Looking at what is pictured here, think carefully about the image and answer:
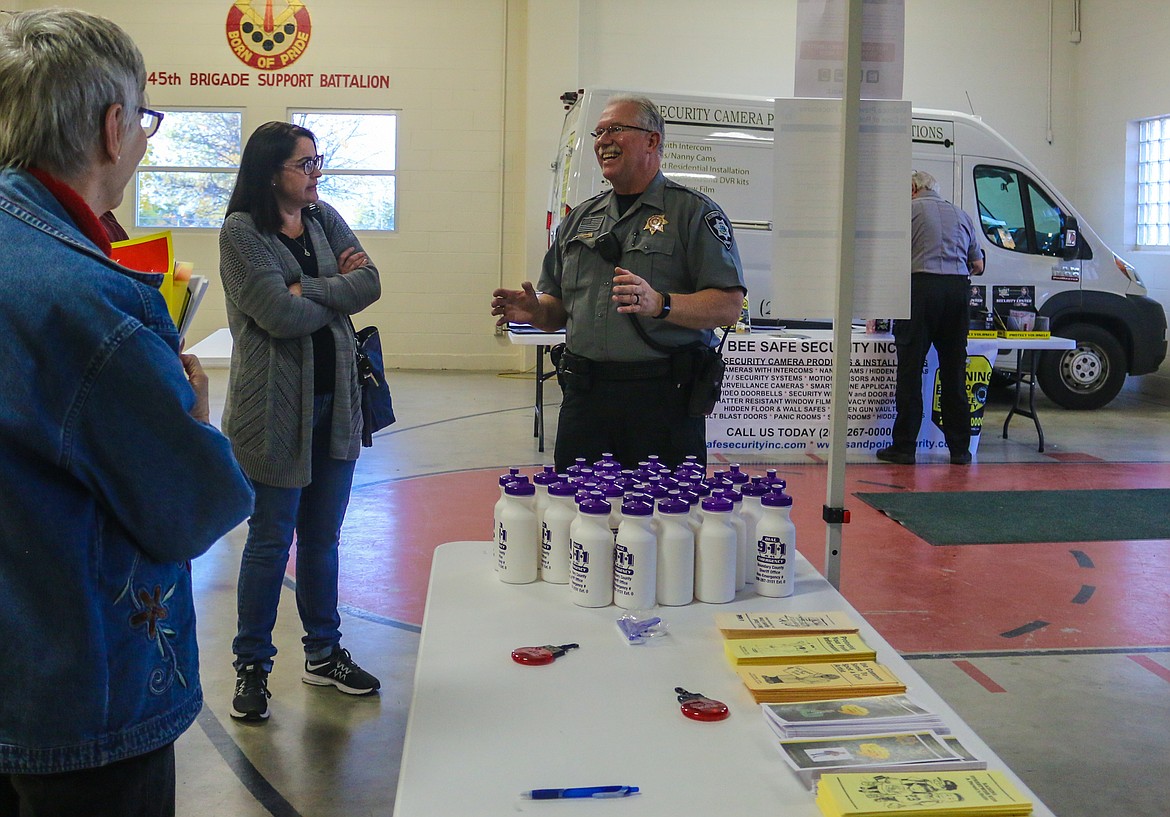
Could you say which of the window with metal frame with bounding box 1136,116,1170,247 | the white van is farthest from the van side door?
the window with metal frame with bounding box 1136,116,1170,247

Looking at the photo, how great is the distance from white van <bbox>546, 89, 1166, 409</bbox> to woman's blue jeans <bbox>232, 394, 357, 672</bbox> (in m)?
5.29

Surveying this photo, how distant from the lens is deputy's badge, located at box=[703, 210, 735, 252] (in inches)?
116

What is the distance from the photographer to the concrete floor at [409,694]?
9.05ft

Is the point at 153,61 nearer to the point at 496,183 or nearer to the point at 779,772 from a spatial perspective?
the point at 496,183

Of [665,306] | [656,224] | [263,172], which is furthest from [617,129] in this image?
[263,172]

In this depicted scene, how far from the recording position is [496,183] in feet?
38.5

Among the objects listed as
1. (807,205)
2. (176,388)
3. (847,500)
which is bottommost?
(847,500)

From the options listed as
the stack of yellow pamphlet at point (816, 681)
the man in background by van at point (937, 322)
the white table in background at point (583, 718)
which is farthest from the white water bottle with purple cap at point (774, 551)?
the man in background by van at point (937, 322)

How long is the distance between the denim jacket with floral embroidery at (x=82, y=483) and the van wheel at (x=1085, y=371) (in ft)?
31.7

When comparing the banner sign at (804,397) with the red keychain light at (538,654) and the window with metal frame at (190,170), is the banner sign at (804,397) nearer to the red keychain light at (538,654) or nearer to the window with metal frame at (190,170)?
the red keychain light at (538,654)

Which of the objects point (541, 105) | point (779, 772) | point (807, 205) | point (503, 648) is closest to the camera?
point (779, 772)

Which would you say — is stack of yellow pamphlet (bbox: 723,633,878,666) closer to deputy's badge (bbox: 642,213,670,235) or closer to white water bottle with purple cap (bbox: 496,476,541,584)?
white water bottle with purple cap (bbox: 496,476,541,584)

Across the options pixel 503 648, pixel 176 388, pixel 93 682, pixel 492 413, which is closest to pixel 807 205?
pixel 503 648

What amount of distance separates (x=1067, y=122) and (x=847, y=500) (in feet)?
25.9
